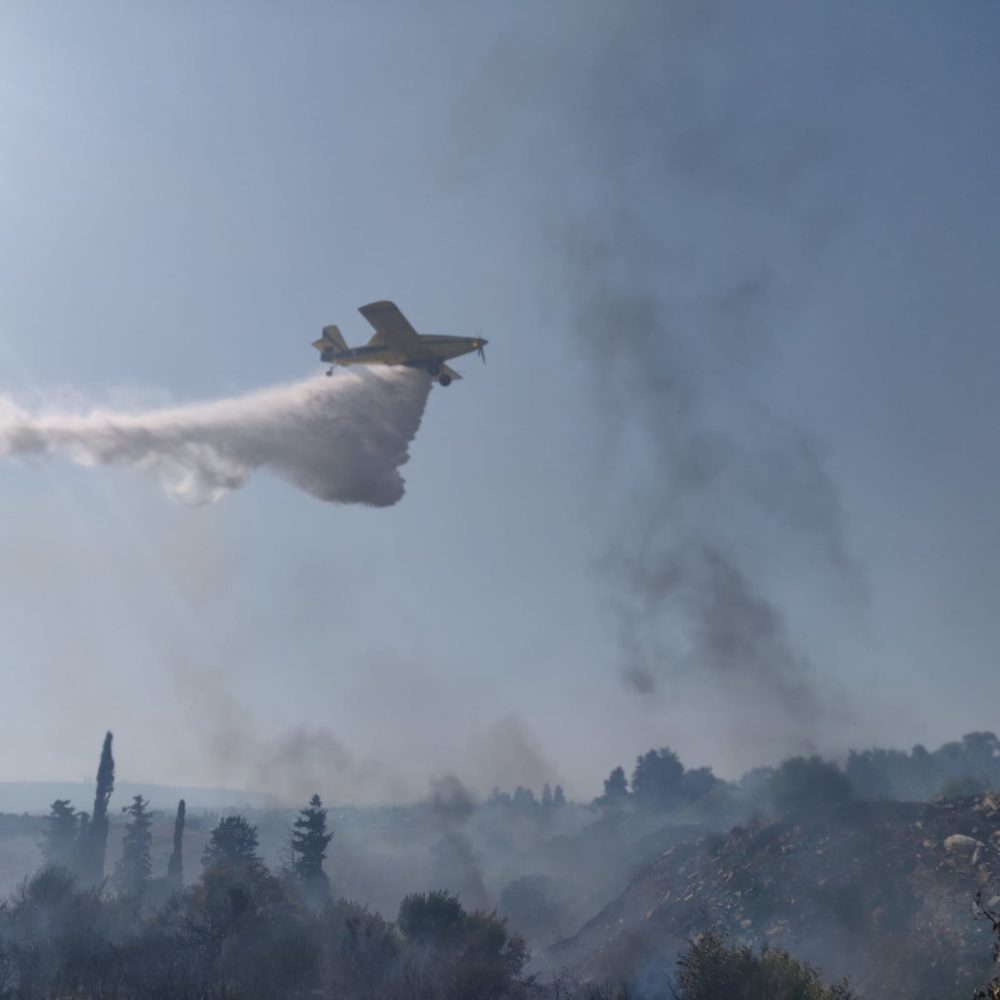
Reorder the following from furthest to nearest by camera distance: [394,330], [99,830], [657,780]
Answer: [657,780]
[99,830]
[394,330]

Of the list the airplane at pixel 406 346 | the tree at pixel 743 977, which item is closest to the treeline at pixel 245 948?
the tree at pixel 743 977

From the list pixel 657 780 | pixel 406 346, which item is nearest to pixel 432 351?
pixel 406 346

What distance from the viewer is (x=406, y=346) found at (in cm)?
5128

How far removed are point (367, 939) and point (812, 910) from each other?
32522 millimetres

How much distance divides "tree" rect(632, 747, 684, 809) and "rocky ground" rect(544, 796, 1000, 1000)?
75.4 meters

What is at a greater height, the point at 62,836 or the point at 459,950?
the point at 62,836

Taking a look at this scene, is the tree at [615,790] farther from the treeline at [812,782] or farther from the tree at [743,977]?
the tree at [743,977]

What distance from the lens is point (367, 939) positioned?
153 feet

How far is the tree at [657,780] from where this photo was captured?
153625 millimetres

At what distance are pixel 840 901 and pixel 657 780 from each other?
3977 inches

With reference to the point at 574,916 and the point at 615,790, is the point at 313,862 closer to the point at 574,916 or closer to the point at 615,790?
the point at 574,916

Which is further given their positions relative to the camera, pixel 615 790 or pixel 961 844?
pixel 615 790

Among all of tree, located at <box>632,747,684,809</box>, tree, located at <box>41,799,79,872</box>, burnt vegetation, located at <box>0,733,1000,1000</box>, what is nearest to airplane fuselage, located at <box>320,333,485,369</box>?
burnt vegetation, located at <box>0,733,1000,1000</box>

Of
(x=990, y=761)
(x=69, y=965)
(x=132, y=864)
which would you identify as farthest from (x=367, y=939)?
(x=990, y=761)
